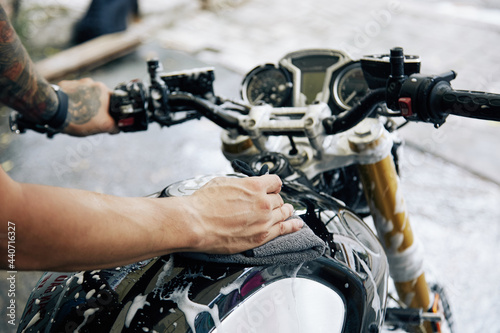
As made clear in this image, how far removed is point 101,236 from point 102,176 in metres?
3.13

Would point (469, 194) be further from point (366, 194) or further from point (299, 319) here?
point (299, 319)

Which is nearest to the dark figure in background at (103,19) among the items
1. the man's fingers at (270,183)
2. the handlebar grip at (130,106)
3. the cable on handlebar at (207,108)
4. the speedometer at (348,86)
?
the handlebar grip at (130,106)

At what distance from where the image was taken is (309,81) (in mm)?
1542

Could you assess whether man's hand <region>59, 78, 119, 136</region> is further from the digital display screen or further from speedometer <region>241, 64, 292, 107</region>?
the digital display screen

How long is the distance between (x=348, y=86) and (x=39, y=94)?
93cm

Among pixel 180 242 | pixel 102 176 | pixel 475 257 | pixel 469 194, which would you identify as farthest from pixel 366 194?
pixel 102 176

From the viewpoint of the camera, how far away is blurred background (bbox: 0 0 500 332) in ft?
9.53

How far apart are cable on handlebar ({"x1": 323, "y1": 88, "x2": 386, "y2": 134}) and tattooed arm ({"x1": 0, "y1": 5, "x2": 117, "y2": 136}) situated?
27.6 inches

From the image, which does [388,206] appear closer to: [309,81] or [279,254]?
[309,81]

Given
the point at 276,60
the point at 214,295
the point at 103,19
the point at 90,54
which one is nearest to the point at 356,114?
the point at 214,295

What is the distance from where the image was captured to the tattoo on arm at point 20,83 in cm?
141

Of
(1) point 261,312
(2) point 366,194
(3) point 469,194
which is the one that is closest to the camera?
(1) point 261,312

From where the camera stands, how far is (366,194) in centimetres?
147

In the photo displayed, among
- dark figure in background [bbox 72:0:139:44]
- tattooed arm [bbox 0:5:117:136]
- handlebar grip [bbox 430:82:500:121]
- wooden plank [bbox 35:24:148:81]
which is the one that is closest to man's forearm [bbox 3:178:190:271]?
handlebar grip [bbox 430:82:500:121]
